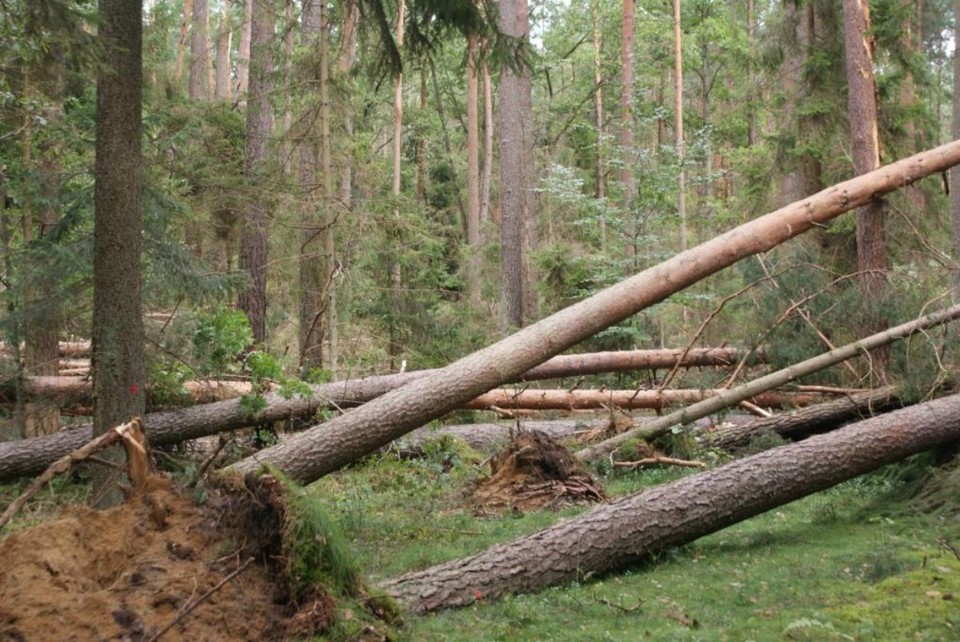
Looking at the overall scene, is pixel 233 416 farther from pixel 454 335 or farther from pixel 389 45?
pixel 454 335

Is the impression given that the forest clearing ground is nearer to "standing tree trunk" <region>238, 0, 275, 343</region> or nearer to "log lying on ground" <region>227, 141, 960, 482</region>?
"log lying on ground" <region>227, 141, 960, 482</region>

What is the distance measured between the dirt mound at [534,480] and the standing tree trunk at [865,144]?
14.7ft

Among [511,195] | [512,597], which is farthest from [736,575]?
[511,195]

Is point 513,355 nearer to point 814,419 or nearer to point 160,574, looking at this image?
point 160,574

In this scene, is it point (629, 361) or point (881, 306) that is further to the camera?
point (629, 361)

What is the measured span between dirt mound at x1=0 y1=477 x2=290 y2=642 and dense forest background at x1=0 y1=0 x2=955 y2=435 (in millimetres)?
3823

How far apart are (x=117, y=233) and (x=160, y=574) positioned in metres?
4.07

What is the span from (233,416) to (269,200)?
6.38m

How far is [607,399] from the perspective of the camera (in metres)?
13.9

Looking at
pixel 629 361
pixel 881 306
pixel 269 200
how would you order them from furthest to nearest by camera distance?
pixel 269 200
pixel 629 361
pixel 881 306

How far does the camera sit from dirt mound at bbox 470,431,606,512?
10.2m

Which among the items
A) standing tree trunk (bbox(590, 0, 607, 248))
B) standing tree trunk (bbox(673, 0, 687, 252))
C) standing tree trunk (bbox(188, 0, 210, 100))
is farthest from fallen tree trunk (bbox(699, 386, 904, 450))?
standing tree trunk (bbox(590, 0, 607, 248))

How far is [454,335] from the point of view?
19.7 m

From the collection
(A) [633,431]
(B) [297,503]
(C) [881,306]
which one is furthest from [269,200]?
(B) [297,503]
